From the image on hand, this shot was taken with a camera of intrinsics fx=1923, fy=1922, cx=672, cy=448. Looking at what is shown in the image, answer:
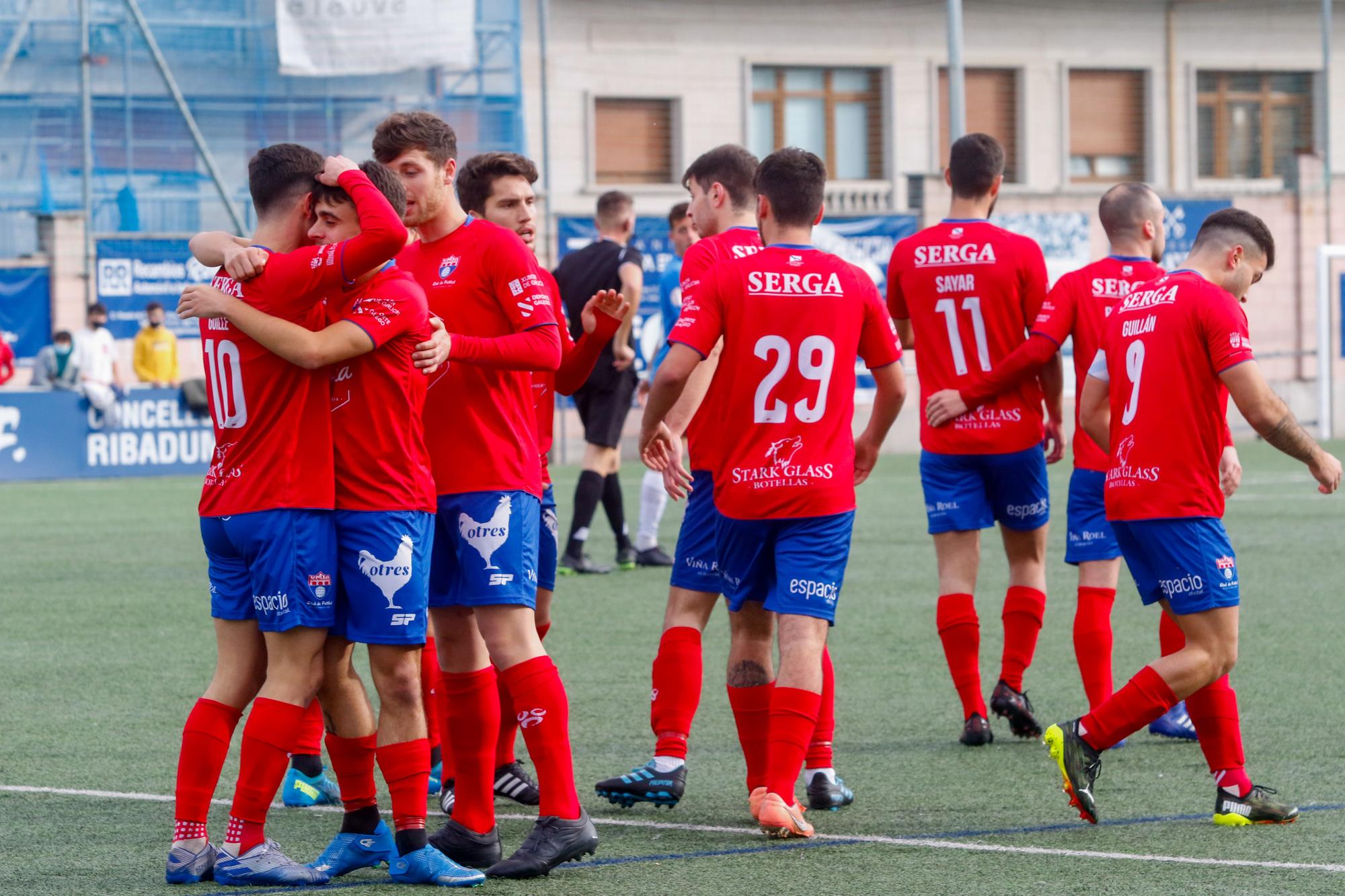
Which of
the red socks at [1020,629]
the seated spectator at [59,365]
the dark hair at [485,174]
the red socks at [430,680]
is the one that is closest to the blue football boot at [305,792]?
the red socks at [430,680]

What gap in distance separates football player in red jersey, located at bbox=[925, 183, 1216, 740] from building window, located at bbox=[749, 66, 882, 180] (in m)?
27.0

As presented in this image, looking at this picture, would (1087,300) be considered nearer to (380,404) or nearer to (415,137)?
(415,137)

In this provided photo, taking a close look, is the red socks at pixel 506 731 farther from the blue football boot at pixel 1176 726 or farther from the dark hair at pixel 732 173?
the blue football boot at pixel 1176 726

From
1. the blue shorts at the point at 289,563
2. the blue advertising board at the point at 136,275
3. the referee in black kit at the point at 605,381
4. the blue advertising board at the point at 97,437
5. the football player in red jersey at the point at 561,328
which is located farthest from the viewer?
the blue advertising board at the point at 136,275

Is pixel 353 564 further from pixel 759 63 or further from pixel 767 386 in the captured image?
pixel 759 63

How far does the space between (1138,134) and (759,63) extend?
25.4ft

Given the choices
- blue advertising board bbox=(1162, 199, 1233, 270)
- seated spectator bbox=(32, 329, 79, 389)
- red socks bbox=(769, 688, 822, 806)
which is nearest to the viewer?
red socks bbox=(769, 688, 822, 806)

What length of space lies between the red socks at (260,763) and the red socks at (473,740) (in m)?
0.48

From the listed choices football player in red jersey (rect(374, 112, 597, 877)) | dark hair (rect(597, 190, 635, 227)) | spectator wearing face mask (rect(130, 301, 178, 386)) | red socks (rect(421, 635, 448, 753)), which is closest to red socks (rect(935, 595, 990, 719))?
red socks (rect(421, 635, 448, 753))

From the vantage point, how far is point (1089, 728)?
561 cm

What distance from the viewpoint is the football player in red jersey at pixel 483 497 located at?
16.7 feet

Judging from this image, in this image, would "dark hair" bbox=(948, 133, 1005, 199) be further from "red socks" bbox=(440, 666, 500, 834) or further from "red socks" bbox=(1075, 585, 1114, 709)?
"red socks" bbox=(440, 666, 500, 834)

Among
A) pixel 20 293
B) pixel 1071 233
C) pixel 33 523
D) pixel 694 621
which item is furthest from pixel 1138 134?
pixel 694 621

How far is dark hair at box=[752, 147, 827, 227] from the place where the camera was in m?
5.56
